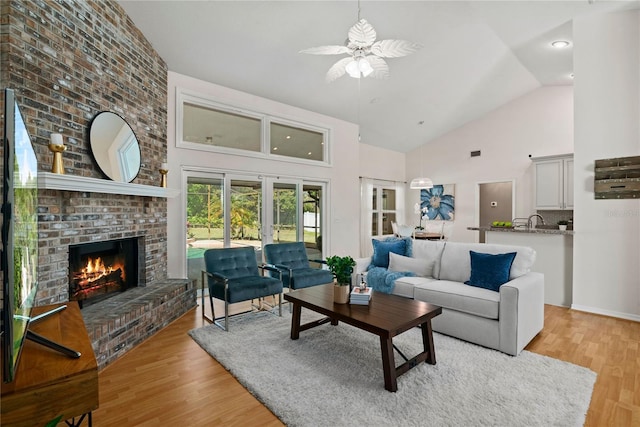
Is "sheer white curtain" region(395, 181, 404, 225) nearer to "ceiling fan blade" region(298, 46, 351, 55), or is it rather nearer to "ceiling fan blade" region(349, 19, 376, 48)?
"ceiling fan blade" region(298, 46, 351, 55)

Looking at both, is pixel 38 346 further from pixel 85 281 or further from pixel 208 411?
pixel 85 281

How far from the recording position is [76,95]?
9.53 feet

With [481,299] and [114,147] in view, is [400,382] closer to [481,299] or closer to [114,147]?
[481,299]

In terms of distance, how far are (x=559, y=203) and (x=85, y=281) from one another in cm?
758

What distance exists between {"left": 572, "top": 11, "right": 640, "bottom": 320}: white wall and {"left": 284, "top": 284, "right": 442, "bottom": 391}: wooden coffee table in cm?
281

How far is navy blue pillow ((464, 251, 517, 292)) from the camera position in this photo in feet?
10.6

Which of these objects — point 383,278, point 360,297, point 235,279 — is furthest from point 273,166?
point 360,297

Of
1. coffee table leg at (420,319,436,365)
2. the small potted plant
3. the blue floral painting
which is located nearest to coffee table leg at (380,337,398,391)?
coffee table leg at (420,319,436,365)

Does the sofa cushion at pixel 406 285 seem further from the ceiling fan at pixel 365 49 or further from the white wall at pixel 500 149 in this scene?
the white wall at pixel 500 149

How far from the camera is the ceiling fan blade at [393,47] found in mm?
2771

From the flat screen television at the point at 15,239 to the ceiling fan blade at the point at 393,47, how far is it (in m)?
2.53

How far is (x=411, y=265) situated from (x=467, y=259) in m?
0.64

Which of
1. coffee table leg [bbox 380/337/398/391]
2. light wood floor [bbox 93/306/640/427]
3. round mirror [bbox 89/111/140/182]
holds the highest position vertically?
round mirror [bbox 89/111/140/182]

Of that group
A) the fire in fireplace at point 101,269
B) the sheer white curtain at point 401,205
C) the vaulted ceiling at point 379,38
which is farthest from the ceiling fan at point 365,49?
the sheer white curtain at point 401,205
